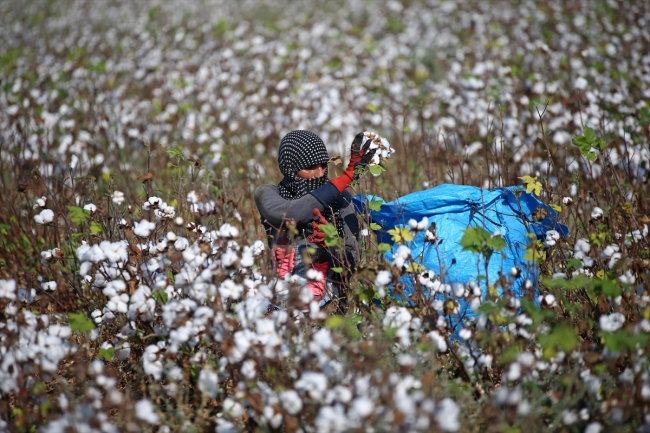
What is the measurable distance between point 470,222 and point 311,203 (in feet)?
2.78

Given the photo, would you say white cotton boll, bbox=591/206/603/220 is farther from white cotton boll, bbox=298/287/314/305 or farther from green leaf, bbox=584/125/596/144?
white cotton boll, bbox=298/287/314/305

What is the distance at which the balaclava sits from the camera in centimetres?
301

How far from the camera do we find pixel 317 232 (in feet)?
9.77

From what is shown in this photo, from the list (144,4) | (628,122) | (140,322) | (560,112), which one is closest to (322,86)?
(560,112)

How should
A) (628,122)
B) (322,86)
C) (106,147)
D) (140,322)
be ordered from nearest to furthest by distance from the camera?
(140,322) < (628,122) < (106,147) < (322,86)

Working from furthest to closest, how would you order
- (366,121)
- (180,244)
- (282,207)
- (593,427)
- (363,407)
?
(366,121), (282,207), (180,244), (593,427), (363,407)

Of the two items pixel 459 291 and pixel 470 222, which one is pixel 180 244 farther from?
pixel 470 222

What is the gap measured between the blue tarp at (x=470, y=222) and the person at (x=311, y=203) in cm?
16

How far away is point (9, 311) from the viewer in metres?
2.25

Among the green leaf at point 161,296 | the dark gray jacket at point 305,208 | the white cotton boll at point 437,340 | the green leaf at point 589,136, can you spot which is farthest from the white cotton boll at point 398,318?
Answer: the green leaf at point 589,136

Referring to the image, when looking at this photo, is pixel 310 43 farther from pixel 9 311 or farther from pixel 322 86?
pixel 9 311

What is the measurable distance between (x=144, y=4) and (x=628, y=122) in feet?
38.2

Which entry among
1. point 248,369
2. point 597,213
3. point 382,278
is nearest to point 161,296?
point 248,369

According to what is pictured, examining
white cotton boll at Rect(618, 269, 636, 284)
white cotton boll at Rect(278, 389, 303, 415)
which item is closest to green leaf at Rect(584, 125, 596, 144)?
white cotton boll at Rect(618, 269, 636, 284)
